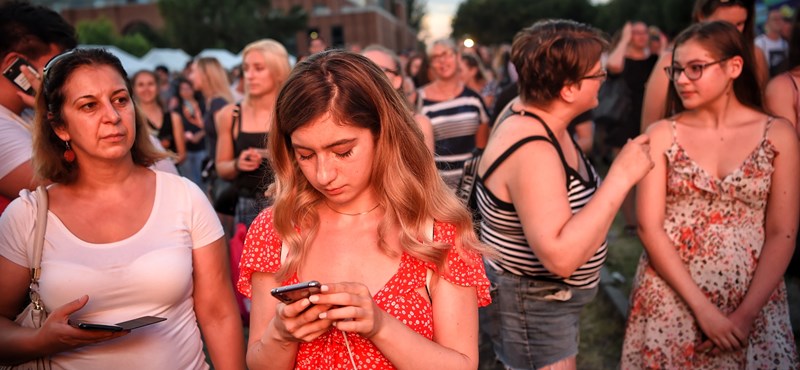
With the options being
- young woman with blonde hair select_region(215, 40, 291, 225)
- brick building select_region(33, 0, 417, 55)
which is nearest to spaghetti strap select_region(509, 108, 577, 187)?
young woman with blonde hair select_region(215, 40, 291, 225)

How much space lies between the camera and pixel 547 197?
2.64 m

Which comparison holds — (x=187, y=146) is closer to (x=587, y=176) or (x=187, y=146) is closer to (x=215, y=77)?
(x=215, y=77)

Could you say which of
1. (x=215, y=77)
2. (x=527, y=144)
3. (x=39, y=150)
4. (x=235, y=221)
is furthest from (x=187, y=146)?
(x=527, y=144)

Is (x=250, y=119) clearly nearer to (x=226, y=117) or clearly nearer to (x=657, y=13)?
(x=226, y=117)

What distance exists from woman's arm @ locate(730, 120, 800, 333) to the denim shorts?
0.75 m

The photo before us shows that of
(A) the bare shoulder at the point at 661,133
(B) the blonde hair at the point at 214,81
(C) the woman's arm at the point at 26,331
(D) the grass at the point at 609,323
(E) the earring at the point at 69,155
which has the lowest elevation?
(D) the grass at the point at 609,323

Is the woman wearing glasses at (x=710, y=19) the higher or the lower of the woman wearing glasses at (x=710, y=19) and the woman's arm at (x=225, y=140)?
the higher

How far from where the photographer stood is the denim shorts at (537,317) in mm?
2980

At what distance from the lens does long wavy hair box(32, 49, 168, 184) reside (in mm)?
2650

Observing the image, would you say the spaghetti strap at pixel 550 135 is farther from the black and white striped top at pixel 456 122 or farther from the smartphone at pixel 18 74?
the black and white striped top at pixel 456 122

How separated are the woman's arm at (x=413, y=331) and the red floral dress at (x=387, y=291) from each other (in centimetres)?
4

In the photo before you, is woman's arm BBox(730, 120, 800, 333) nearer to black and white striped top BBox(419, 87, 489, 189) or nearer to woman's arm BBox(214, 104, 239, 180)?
black and white striped top BBox(419, 87, 489, 189)

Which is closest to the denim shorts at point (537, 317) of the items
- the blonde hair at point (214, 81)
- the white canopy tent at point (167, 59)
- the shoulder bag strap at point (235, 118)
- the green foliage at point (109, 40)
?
the shoulder bag strap at point (235, 118)

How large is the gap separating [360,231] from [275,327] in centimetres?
46
